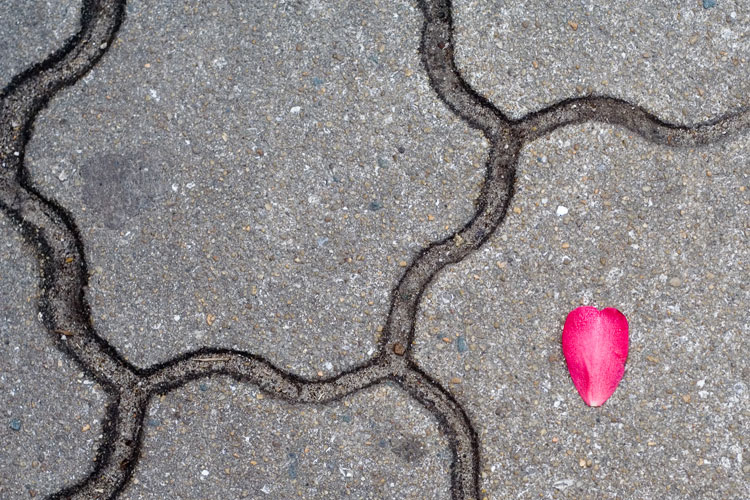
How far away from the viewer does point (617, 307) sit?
1.44 m

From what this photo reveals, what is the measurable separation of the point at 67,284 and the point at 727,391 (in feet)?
4.92

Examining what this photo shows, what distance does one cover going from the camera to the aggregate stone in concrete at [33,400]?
1447mm

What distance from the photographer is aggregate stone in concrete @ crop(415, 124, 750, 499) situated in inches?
55.9

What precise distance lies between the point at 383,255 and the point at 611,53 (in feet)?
2.30

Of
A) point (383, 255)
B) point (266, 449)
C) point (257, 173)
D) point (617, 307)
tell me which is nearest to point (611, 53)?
point (617, 307)

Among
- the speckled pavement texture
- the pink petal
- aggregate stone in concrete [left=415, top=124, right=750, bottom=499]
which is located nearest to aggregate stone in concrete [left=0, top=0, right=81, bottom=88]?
the speckled pavement texture

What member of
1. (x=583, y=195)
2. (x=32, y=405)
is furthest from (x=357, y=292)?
(x=32, y=405)

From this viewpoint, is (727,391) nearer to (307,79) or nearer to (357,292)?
(357,292)

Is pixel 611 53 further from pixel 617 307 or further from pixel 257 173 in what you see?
pixel 257 173

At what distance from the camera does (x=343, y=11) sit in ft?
4.96

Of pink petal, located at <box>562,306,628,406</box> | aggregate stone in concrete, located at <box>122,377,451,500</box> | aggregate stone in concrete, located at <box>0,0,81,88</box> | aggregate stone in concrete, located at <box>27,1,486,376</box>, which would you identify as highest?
aggregate stone in concrete, located at <box>0,0,81,88</box>

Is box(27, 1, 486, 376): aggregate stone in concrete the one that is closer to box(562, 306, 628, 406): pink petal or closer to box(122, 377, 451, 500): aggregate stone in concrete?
box(122, 377, 451, 500): aggregate stone in concrete

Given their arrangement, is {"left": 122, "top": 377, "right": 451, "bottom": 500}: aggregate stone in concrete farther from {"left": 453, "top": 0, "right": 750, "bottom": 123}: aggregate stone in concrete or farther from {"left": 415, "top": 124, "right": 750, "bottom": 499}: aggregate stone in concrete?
{"left": 453, "top": 0, "right": 750, "bottom": 123}: aggregate stone in concrete

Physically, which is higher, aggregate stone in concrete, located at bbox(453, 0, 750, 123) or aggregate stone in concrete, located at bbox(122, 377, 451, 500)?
aggregate stone in concrete, located at bbox(453, 0, 750, 123)
